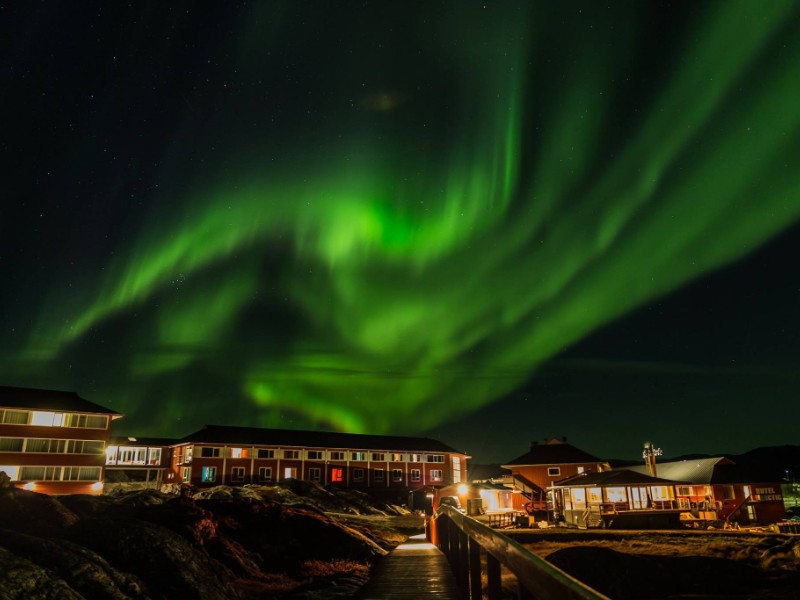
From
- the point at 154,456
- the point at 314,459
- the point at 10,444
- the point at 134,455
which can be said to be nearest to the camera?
the point at 10,444

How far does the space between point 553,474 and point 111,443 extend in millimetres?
60378

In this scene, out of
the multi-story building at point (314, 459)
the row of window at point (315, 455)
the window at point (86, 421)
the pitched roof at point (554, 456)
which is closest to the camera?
the window at point (86, 421)

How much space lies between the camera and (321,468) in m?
82.2

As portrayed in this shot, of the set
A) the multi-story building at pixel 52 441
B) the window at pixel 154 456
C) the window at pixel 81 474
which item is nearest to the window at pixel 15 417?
the multi-story building at pixel 52 441

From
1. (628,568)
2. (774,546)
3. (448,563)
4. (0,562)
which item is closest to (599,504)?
(774,546)

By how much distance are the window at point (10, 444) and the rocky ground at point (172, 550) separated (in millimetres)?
34542

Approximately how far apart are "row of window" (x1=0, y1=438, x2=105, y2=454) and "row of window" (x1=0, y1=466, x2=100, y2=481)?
65.3 inches

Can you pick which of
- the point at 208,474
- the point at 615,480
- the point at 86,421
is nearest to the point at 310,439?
the point at 208,474

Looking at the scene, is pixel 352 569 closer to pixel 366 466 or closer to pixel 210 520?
pixel 210 520

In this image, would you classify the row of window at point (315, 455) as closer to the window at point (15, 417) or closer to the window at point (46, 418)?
the window at point (46, 418)

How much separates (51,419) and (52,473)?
207 inches

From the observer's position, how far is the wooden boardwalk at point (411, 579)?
9555mm

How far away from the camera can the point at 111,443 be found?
76.8m

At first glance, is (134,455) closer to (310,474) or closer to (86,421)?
(86,421)
